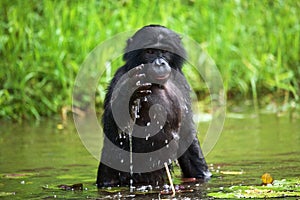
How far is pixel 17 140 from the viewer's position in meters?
8.76

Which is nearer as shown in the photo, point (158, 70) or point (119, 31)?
point (158, 70)

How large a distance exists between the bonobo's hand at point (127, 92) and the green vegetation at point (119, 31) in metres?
5.03

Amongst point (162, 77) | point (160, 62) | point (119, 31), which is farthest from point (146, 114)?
point (119, 31)

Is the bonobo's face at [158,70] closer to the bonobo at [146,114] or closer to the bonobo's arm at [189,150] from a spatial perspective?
the bonobo at [146,114]

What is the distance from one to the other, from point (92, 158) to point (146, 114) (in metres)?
2.23

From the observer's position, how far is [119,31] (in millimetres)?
10922

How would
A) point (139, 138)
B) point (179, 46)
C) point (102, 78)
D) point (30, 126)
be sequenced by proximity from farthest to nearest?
point (102, 78)
point (30, 126)
point (179, 46)
point (139, 138)

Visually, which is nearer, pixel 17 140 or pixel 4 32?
pixel 17 140

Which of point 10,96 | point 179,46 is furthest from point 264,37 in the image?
point 179,46

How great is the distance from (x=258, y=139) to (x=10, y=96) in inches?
154

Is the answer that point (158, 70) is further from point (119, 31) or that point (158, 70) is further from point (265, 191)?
A: point (119, 31)

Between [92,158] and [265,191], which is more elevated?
[92,158]

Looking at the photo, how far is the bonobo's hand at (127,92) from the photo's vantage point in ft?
16.8

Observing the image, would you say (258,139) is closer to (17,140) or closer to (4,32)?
(17,140)
